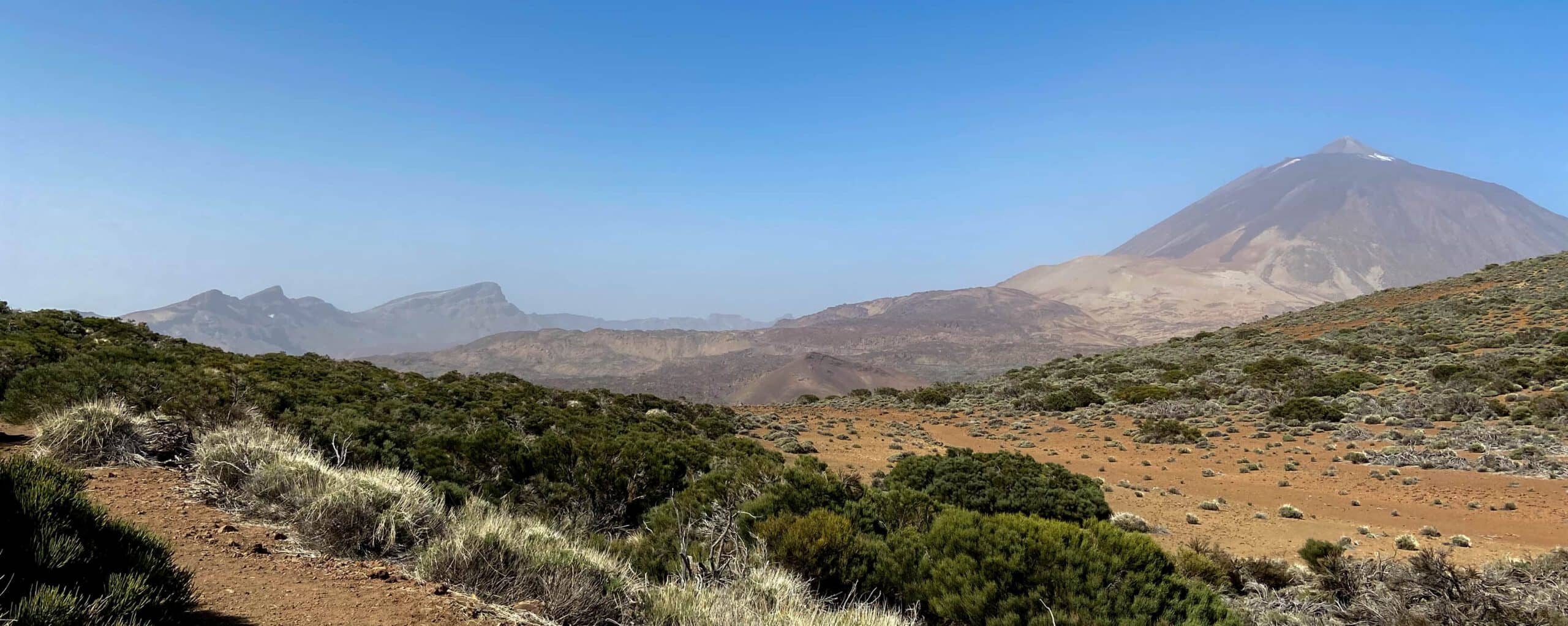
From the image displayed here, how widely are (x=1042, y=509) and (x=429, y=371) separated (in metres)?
123

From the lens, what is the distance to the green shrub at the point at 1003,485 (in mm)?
9852

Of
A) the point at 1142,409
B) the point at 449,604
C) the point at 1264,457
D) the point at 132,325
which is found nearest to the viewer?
the point at 449,604

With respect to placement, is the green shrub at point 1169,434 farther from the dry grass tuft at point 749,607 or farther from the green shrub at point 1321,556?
the dry grass tuft at point 749,607

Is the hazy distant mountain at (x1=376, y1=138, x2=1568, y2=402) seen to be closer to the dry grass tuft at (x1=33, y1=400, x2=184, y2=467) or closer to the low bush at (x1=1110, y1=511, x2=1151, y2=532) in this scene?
the low bush at (x1=1110, y1=511, x2=1151, y2=532)

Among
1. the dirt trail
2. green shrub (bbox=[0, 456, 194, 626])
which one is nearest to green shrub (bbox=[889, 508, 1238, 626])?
the dirt trail

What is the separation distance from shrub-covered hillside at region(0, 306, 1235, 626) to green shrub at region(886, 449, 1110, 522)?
4cm

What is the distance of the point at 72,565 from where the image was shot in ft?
9.43

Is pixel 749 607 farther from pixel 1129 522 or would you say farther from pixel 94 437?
pixel 1129 522

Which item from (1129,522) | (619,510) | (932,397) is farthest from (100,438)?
(932,397)

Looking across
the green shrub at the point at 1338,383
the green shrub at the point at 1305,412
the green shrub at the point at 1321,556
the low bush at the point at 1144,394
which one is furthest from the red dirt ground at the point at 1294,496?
the low bush at the point at 1144,394

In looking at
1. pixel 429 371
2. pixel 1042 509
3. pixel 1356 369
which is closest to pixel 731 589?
pixel 1042 509

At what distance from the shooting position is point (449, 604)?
390 cm

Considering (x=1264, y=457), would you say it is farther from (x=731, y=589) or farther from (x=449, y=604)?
(x=449, y=604)

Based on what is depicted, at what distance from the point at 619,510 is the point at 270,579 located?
4.21 m
